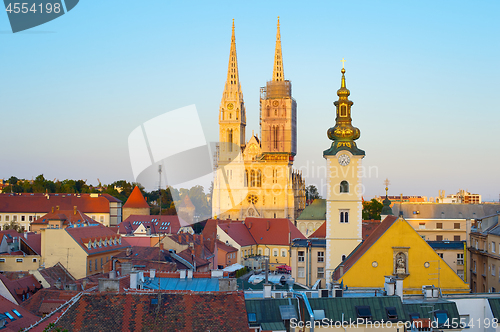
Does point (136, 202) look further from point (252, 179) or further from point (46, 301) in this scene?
point (46, 301)

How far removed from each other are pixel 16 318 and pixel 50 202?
80.5 metres

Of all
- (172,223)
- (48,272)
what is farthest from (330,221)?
(172,223)

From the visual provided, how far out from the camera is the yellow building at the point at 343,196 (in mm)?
39531

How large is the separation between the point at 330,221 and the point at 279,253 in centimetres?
3515

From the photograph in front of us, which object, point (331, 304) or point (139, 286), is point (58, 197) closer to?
point (139, 286)

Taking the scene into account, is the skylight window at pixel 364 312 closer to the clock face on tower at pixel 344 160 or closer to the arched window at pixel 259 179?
the clock face on tower at pixel 344 160

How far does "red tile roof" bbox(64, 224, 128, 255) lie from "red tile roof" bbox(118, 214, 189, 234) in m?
22.8

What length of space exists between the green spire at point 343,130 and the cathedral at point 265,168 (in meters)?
69.7

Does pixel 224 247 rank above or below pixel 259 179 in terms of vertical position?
below

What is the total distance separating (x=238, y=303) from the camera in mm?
22750

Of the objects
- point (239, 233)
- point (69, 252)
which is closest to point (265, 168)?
point (239, 233)

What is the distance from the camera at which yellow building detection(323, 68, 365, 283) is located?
39.5 metres

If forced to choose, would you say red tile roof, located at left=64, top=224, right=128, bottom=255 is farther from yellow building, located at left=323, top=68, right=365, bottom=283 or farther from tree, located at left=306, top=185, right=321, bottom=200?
tree, located at left=306, top=185, right=321, bottom=200

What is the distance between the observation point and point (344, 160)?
39625 millimetres
